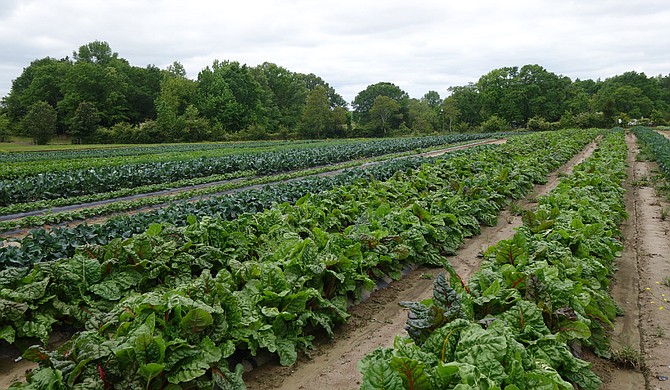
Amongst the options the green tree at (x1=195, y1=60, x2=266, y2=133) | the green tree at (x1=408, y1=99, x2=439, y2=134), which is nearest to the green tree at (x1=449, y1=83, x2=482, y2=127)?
the green tree at (x1=408, y1=99, x2=439, y2=134)

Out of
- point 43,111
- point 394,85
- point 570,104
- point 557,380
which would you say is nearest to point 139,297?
point 557,380

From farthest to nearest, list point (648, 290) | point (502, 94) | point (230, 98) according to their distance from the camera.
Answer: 1. point (502, 94)
2. point (230, 98)
3. point (648, 290)

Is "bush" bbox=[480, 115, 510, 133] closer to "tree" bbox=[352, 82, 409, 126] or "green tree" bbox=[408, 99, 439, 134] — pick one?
"green tree" bbox=[408, 99, 439, 134]

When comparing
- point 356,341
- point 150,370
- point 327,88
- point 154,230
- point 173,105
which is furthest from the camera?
point 327,88

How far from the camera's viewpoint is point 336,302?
5371 millimetres

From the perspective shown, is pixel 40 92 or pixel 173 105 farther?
pixel 40 92

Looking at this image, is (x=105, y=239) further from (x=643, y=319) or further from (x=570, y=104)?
(x=570, y=104)

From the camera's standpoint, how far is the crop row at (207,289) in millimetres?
3506

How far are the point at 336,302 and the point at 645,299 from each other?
163 inches

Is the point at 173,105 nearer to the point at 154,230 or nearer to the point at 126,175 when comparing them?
the point at 126,175

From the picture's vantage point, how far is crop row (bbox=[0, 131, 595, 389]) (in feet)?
11.5

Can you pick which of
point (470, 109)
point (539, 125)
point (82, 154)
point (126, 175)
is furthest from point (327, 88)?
point (126, 175)

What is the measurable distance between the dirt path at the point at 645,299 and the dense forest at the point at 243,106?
56.8 m

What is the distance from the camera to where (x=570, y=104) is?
77812mm
